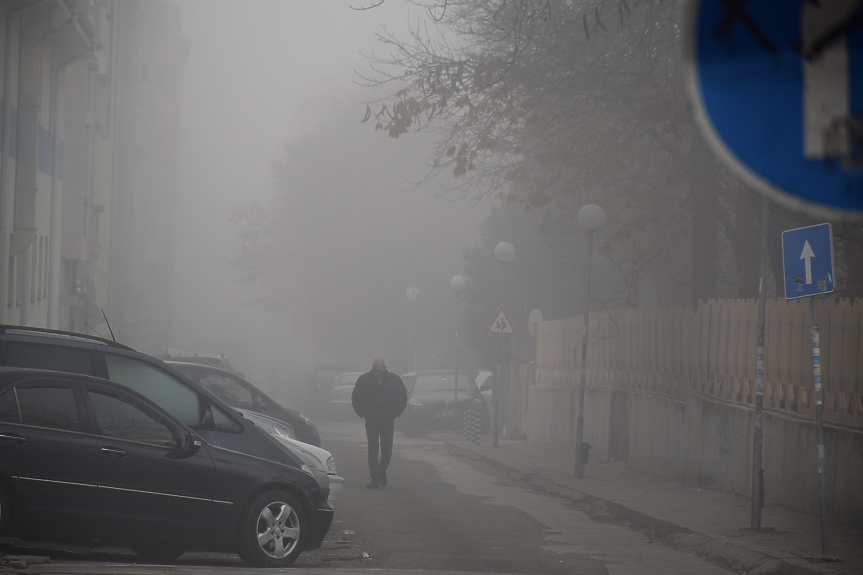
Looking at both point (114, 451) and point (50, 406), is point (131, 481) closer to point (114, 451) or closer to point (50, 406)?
point (114, 451)

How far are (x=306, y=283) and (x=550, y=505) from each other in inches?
1492

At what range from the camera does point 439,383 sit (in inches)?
1178

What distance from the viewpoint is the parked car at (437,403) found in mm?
29000

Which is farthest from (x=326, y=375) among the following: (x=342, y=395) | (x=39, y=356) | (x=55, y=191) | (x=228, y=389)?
(x=39, y=356)

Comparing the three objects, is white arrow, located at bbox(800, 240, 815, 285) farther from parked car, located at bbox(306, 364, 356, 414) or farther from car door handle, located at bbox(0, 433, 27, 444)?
parked car, located at bbox(306, 364, 356, 414)

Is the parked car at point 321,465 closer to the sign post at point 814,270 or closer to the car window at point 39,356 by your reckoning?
the car window at point 39,356

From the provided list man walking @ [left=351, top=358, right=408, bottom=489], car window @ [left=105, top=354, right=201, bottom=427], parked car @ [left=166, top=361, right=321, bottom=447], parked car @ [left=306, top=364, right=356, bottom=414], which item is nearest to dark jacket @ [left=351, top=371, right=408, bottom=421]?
man walking @ [left=351, top=358, right=408, bottom=489]

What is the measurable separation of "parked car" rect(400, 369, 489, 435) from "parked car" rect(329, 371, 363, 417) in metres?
3.82

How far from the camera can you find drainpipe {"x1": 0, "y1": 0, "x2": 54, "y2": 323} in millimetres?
17047

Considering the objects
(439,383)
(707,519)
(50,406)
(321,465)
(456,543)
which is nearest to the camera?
(50,406)

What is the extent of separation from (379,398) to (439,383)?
14.6 m

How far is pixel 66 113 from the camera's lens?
23656 millimetres

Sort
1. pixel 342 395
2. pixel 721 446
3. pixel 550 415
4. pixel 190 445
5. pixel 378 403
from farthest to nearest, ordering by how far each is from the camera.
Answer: pixel 342 395
pixel 550 415
pixel 378 403
pixel 721 446
pixel 190 445

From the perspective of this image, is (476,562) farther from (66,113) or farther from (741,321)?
(66,113)
